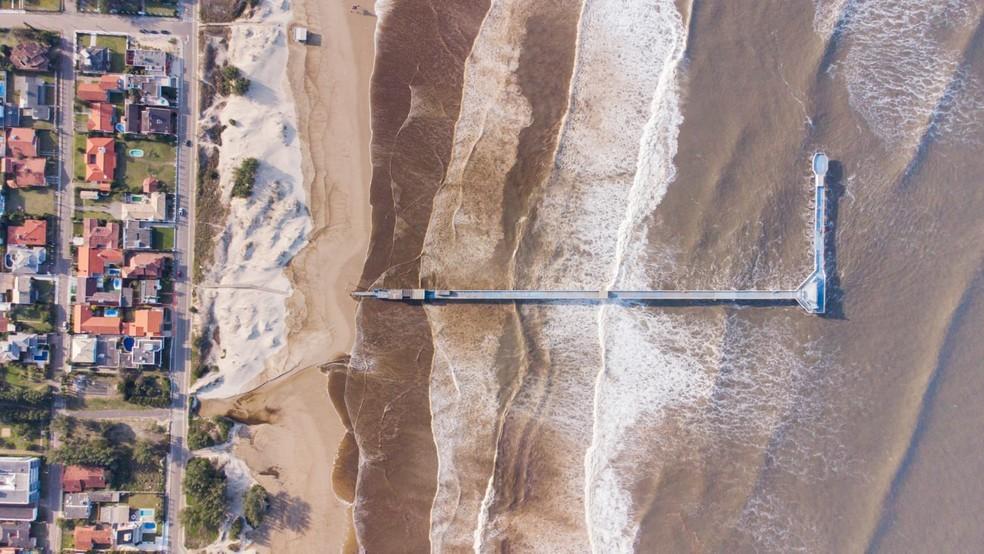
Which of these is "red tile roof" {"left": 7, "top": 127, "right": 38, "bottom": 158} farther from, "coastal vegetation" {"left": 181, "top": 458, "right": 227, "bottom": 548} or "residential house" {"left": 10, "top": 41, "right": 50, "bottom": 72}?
"coastal vegetation" {"left": 181, "top": 458, "right": 227, "bottom": 548}

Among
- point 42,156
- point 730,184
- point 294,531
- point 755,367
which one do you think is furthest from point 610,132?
point 42,156

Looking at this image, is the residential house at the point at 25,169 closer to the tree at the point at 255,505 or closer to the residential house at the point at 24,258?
the residential house at the point at 24,258

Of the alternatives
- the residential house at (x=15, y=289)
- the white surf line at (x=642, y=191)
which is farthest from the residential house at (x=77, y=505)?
the white surf line at (x=642, y=191)

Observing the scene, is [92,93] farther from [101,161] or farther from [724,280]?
[724,280]

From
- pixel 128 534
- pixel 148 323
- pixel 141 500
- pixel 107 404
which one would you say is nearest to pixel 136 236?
pixel 148 323


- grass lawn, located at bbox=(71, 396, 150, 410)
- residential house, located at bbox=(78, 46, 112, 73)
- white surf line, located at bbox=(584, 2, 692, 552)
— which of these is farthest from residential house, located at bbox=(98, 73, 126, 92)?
white surf line, located at bbox=(584, 2, 692, 552)
